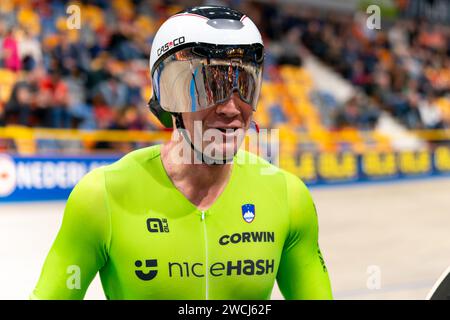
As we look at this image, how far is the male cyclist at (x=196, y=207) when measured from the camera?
1846mm

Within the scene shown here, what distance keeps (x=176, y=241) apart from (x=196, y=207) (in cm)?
13

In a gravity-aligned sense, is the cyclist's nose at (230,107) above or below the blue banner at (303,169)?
above

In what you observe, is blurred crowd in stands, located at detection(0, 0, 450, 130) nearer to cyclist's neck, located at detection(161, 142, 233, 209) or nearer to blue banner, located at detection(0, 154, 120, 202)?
Result: blue banner, located at detection(0, 154, 120, 202)

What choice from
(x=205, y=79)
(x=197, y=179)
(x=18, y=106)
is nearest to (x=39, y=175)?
(x=18, y=106)

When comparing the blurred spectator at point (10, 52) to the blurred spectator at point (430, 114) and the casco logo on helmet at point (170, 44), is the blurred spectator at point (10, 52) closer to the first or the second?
the casco logo on helmet at point (170, 44)

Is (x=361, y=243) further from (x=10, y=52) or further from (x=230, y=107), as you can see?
(x=10, y=52)

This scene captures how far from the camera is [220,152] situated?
183 centimetres

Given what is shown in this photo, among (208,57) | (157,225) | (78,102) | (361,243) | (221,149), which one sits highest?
(208,57)

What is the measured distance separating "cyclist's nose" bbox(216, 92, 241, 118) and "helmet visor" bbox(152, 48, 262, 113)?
0.04 feet

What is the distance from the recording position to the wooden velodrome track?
5.34 meters

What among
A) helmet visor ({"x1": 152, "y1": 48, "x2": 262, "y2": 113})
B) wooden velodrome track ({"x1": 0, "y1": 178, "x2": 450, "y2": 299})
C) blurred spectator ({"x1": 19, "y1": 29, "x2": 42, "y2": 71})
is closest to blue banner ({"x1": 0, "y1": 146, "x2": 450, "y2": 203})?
wooden velodrome track ({"x1": 0, "y1": 178, "x2": 450, "y2": 299})

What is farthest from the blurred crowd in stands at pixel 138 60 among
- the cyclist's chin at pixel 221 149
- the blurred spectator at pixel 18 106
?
the cyclist's chin at pixel 221 149

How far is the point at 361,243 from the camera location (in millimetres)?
7289

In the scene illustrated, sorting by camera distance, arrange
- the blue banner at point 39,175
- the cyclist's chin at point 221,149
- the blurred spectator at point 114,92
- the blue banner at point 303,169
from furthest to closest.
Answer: the blurred spectator at point 114,92 < the blue banner at point 303,169 < the blue banner at point 39,175 < the cyclist's chin at point 221,149
